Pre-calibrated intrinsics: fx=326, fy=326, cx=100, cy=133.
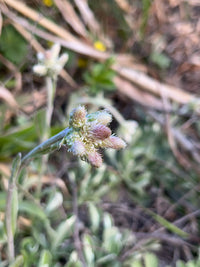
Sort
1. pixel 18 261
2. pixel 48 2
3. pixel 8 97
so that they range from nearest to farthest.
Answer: pixel 18 261 → pixel 8 97 → pixel 48 2

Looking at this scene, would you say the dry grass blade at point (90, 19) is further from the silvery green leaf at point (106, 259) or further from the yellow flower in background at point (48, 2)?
the silvery green leaf at point (106, 259)

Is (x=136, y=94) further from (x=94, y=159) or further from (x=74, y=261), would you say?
(x=94, y=159)

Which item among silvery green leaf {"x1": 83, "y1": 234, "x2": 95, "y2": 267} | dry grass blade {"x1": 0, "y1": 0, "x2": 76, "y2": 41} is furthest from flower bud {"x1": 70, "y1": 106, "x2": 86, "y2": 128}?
dry grass blade {"x1": 0, "y1": 0, "x2": 76, "y2": 41}

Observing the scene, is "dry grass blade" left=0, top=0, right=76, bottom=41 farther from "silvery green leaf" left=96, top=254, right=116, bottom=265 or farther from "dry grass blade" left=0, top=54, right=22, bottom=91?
"silvery green leaf" left=96, top=254, right=116, bottom=265

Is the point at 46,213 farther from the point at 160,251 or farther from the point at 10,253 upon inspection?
the point at 160,251

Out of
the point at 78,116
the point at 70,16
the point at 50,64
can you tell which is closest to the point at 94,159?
the point at 78,116

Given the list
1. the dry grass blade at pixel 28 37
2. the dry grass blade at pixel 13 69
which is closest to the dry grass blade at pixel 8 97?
the dry grass blade at pixel 13 69
